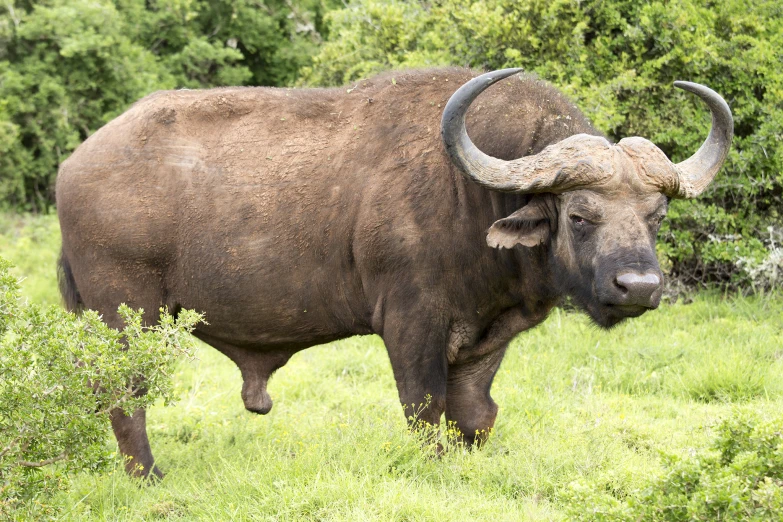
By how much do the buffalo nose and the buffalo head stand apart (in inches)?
0.5

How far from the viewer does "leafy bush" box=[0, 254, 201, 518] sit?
4.55 m

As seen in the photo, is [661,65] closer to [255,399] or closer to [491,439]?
[491,439]

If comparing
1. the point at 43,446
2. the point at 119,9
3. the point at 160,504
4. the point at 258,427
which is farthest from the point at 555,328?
the point at 119,9

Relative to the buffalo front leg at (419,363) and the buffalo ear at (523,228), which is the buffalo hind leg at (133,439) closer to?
the buffalo front leg at (419,363)

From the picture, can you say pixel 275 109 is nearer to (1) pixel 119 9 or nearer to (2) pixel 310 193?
→ (2) pixel 310 193

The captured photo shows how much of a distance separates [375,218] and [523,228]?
926 millimetres

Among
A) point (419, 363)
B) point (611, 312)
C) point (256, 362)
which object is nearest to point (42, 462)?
point (256, 362)

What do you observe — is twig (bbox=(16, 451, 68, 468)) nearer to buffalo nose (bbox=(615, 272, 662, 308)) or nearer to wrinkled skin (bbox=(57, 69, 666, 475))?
wrinkled skin (bbox=(57, 69, 666, 475))

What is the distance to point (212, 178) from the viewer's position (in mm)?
6305

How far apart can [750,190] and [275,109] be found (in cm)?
502

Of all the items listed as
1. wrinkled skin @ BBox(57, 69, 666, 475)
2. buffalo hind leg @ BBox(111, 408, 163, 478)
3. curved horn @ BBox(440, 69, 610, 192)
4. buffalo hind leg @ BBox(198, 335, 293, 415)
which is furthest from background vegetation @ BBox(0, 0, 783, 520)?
curved horn @ BBox(440, 69, 610, 192)

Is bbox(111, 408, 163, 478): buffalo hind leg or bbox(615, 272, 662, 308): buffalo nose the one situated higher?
bbox(615, 272, 662, 308): buffalo nose

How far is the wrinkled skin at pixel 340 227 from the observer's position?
566cm

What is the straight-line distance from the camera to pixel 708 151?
5797mm
